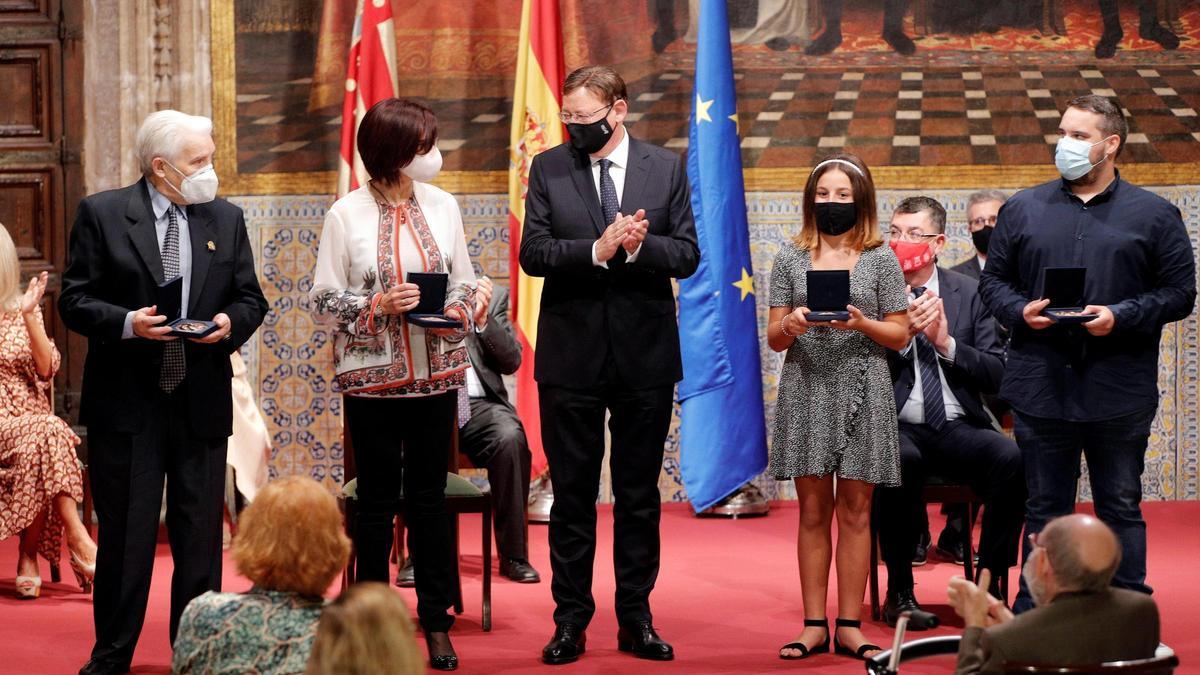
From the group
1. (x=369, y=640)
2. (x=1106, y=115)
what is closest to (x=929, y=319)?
(x=1106, y=115)

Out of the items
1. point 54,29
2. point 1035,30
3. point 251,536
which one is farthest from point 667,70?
point 251,536

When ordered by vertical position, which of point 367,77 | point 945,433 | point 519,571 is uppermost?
point 367,77

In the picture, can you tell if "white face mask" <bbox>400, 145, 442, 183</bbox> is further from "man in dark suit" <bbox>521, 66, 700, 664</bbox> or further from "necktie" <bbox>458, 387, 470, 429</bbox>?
"necktie" <bbox>458, 387, 470, 429</bbox>

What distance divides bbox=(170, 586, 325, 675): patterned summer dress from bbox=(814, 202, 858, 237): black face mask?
2307mm

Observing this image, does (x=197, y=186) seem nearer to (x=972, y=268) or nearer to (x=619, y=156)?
(x=619, y=156)

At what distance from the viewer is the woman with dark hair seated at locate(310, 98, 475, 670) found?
4.14 meters

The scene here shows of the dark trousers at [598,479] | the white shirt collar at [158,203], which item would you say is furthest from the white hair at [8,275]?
the dark trousers at [598,479]

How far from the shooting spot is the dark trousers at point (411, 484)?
419 centimetres

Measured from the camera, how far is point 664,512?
7430 mm

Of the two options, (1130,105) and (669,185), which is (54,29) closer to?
(669,185)

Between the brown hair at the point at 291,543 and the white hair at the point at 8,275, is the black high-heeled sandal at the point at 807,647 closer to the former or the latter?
the brown hair at the point at 291,543

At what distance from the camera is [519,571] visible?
5730 mm

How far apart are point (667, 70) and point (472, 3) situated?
1.07 metres

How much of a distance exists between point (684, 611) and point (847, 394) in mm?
1162
